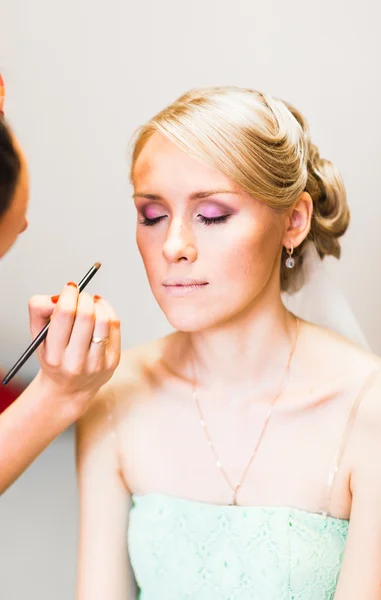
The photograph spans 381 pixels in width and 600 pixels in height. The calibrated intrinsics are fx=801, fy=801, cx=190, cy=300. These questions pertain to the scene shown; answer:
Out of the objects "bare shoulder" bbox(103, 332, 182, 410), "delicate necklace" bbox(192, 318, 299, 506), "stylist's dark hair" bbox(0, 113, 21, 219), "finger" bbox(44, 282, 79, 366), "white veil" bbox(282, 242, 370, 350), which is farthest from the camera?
"white veil" bbox(282, 242, 370, 350)

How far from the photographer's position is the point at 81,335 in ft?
3.88

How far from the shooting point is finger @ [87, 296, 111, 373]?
1.19 m

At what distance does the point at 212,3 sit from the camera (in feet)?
5.52

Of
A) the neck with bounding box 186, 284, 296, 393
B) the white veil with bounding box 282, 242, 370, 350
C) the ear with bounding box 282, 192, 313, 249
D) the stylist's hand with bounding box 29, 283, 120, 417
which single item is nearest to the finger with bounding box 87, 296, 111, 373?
the stylist's hand with bounding box 29, 283, 120, 417

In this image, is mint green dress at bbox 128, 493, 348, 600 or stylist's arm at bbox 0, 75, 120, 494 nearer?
stylist's arm at bbox 0, 75, 120, 494

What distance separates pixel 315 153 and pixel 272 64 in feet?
1.26

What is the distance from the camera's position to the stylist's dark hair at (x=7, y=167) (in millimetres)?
974

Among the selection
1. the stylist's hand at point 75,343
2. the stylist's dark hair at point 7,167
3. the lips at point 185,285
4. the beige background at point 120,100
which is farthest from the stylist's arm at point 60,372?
the beige background at point 120,100

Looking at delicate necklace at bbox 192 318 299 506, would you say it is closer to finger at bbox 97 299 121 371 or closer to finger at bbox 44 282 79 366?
finger at bbox 97 299 121 371

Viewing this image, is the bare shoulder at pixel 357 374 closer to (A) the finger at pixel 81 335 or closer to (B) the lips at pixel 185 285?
(B) the lips at pixel 185 285

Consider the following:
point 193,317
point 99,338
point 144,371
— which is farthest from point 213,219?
point 144,371

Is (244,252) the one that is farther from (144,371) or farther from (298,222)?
(144,371)

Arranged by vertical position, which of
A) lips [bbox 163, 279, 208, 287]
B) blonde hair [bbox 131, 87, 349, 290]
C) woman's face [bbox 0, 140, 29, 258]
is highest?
blonde hair [bbox 131, 87, 349, 290]

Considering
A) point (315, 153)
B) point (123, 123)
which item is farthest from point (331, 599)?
point (123, 123)
